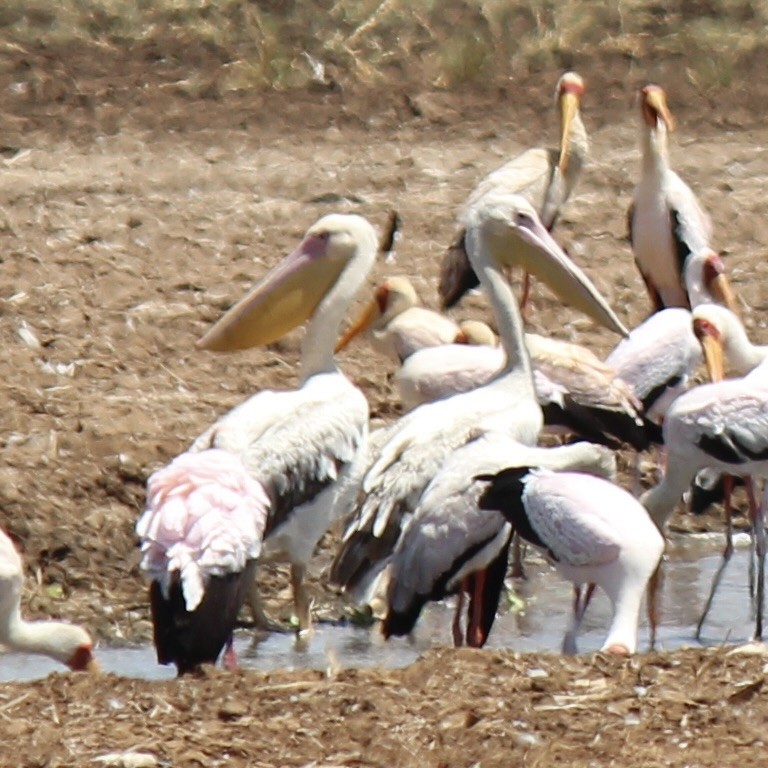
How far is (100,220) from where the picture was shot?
37.2 ft

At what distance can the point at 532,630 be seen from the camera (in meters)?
7.34

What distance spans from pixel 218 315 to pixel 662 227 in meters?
2.20

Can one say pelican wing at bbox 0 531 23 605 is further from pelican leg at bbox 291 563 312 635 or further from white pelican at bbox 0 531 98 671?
pelican leg at bbox 291 563 312 635

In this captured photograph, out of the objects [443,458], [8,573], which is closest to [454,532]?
[443,458]

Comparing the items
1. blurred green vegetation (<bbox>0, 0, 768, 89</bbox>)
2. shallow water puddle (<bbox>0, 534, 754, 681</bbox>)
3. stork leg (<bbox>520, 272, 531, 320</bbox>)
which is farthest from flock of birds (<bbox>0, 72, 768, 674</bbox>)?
blurred green vegetation (<bbox>0, 0, 768, 89</bbox>)

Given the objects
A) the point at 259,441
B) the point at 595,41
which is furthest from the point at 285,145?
the point at 259,441

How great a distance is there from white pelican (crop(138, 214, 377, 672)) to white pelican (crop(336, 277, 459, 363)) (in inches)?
40.4

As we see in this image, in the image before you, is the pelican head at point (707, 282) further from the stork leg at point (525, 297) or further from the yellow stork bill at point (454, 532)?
the yellow stork bill at point (454, 532)

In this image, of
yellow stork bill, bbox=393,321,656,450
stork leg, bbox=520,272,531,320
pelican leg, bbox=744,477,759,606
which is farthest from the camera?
stork leg, bbox=520,272,531,320

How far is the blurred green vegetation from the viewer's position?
15.2m

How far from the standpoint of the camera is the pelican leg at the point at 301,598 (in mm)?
6996

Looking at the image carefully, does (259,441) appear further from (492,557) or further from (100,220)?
(100,220)

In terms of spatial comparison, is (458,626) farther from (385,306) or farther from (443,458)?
(385,306)

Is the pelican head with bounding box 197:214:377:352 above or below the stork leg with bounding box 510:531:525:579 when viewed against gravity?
above
